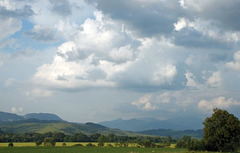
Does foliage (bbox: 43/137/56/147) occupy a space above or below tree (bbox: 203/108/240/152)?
below

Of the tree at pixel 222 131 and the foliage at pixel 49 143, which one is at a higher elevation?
the tree at pixel 222 131

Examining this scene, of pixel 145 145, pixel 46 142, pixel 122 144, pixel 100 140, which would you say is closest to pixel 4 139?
pixel 46 142

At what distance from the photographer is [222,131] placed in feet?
270

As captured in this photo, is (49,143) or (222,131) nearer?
(222,131)

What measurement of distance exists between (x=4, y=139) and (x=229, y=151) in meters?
158

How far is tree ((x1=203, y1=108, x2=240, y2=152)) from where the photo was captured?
8219cm

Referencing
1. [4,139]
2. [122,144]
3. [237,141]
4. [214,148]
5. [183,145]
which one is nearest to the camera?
[237,141]

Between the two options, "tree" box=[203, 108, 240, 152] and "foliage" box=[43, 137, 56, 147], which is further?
"foliage" box=[43, 137, 56, 147]

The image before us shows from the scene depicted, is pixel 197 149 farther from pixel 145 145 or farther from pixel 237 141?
pixel 145 145

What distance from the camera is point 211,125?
8525 centimetres

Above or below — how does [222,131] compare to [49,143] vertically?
above

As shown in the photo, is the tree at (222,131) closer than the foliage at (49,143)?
Yes

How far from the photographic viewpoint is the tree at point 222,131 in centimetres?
8219

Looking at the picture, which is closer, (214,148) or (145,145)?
(214,148)
